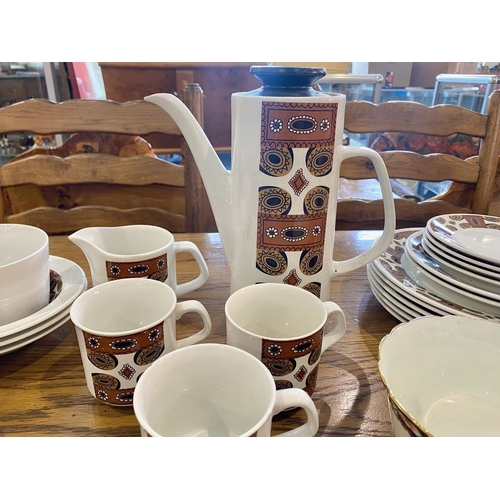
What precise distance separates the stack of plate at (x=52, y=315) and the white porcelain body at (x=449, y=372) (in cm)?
35

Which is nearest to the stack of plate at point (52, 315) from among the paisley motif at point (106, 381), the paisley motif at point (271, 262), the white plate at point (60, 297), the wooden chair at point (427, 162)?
the white plate at point (60, 297)

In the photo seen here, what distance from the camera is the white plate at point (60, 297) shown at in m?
0.40

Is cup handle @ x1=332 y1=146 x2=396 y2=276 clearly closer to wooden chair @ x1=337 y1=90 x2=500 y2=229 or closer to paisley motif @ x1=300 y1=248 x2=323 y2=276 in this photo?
paisley motif @ x1=300 y1=248 x2=323 y2=276

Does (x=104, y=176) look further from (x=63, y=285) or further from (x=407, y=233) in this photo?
(x=407, y=233)

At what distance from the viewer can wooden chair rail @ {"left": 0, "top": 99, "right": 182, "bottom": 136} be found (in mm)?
829

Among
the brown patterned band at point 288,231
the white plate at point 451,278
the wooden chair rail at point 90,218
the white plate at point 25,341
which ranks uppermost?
the brown patterned band at point 288,231

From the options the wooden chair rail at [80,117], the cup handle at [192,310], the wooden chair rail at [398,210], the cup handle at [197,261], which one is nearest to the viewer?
the cup handle at [192,310]

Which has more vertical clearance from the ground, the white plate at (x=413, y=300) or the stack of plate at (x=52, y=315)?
the white plate at (x=413, y=300)

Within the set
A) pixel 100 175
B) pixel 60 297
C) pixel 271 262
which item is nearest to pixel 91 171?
pixel 100 175

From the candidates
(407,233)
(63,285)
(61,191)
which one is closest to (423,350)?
(407,233)

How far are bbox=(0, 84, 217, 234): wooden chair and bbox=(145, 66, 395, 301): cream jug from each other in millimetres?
383

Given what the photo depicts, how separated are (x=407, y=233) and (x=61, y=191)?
83 cm

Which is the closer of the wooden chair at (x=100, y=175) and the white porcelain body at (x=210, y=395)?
the white porcelain body at (x=210, y=395)

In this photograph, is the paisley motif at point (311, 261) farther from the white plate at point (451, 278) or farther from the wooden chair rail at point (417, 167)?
the wooden chair rail at point (417, 167)
